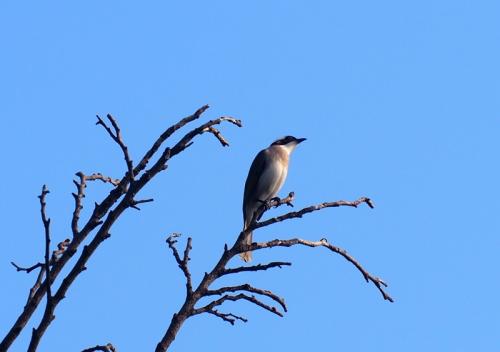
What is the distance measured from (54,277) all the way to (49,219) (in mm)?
250

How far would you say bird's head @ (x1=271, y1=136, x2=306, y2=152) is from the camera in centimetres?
1284

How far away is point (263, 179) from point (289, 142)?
1.43 m

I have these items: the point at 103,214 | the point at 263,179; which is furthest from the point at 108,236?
the point at 263,179

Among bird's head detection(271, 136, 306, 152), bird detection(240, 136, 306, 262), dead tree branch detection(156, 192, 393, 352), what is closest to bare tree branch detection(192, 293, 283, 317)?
dead tree branch detection(156, 192, 393, 352)

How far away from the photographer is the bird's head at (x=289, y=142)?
42.1ft

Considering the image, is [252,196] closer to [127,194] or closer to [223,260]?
[223,260]

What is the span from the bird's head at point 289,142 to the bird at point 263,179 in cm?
37

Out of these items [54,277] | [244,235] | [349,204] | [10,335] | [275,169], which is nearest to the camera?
[10,335]

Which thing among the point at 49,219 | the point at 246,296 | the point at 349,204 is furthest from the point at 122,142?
the point at 349,204

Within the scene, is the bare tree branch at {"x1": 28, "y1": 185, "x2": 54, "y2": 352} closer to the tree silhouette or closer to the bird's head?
the tree silhouette

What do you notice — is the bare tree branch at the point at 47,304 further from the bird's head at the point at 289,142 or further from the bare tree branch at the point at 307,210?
the bird's head at the point at 289,142

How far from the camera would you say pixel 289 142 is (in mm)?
12992

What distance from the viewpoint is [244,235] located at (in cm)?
496

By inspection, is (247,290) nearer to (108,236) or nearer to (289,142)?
(108,236)
